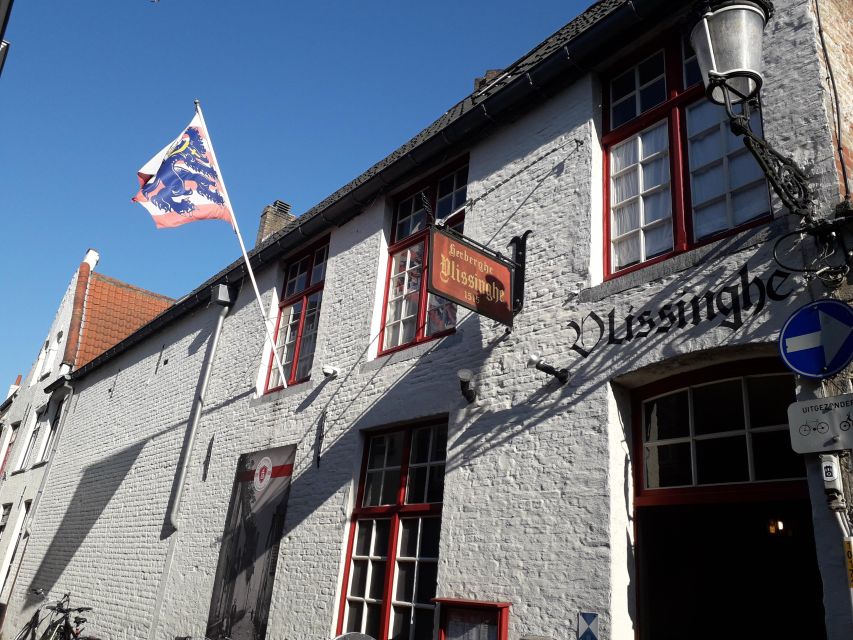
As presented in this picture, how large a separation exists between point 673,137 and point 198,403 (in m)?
8.65

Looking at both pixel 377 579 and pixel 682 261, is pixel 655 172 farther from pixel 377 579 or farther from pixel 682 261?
pixel 377 579

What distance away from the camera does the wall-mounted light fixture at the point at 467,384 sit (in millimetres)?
6539

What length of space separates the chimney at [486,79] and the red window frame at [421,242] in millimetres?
1541

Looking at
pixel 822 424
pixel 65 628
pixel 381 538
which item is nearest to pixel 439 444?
pixel 381 538

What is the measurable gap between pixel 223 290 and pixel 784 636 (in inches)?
376

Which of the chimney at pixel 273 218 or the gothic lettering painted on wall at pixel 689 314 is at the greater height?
the chimney at pixel 273 218

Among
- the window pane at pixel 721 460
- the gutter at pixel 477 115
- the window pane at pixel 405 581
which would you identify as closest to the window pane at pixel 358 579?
the window pane at pixel 405 581

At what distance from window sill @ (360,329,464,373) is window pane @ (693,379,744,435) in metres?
2.64


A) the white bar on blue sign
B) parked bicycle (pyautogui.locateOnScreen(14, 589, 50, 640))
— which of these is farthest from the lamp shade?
parked bicycle (pyautogui.locateOnScreen(14, 589, 50, 640))

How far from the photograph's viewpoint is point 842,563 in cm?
401

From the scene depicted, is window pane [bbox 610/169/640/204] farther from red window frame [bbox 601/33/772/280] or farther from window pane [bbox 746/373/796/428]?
window pane [bbox 746/373/796/428]

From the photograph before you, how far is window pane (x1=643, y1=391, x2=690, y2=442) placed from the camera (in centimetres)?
539

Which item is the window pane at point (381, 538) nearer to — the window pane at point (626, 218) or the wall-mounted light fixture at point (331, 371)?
the wall-mounted light fixture at point (331, 371)

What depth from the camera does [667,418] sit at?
5.53 m
